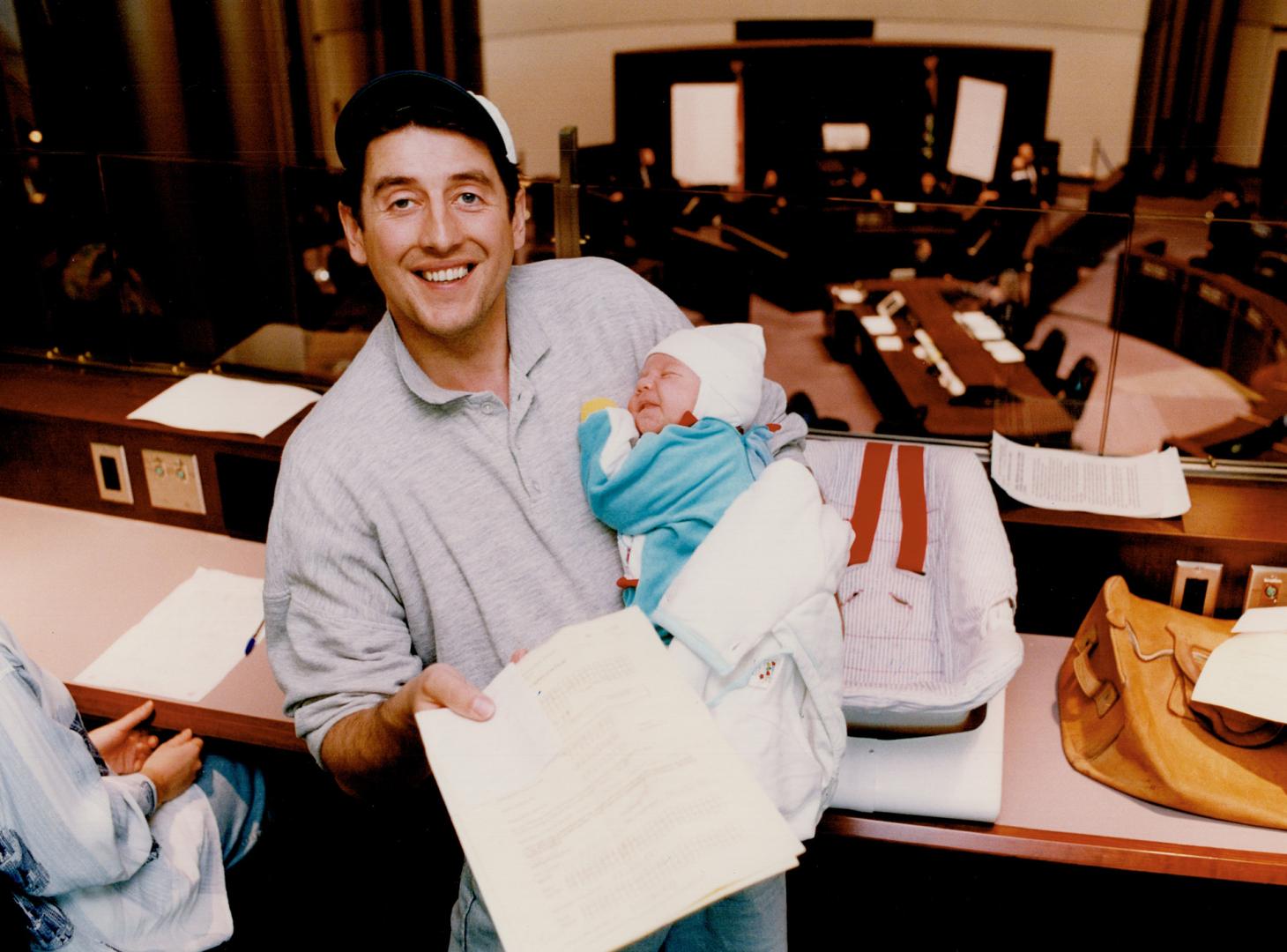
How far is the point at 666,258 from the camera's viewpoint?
5.26 metres

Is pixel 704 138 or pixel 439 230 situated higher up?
pixel 439 230

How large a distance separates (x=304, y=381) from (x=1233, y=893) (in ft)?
6.97

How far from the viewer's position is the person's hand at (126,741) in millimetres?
1705

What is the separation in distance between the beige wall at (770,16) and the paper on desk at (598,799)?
8.69m

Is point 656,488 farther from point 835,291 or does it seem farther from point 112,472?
point 835,291

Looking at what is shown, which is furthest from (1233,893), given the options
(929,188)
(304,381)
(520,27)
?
(520,27)

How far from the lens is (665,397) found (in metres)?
1.42

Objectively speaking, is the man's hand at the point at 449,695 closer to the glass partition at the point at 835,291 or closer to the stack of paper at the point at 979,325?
the glass partition at the point at 835,291

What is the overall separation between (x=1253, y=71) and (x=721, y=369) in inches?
341

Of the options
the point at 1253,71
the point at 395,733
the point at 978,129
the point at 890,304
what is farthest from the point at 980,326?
the point at 1253,71

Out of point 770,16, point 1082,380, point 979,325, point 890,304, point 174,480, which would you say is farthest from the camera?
point 770,16

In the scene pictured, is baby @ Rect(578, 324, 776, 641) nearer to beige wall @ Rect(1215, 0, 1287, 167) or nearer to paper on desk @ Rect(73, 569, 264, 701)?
paper on desk @ Rect(73, 569, 264, 701)

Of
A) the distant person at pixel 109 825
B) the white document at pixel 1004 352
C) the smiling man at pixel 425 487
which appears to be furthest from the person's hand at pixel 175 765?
the white document at pixel 1004 352

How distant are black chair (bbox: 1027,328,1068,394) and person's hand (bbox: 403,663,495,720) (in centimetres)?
351
